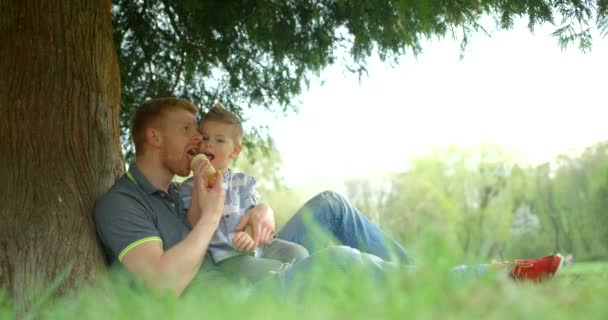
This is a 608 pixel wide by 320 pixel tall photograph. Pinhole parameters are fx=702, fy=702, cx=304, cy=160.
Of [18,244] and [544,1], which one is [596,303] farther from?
[544,1]

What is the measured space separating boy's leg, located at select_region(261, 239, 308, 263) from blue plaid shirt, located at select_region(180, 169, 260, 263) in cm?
24

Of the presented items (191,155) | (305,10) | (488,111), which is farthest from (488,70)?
(191,155)

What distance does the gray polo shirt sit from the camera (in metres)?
3.83

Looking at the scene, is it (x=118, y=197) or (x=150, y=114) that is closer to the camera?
(x=118, y=197)

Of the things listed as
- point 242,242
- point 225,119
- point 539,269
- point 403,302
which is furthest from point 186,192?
point 403,302

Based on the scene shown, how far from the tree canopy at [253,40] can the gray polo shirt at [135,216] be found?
6.43 feet

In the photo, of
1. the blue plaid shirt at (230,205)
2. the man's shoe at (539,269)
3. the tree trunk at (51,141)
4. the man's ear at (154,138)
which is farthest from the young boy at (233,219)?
the man's shoe at (539,269)

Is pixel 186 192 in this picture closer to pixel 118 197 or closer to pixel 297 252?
pixel 118 197

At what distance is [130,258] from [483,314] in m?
2.42

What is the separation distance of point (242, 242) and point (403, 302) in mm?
2037

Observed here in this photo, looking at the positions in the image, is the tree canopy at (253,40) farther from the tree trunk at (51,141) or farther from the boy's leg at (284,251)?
the boy's leg at (284,251)

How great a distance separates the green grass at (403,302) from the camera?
5.69 feet

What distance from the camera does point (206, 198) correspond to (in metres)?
3.94

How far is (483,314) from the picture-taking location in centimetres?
175
